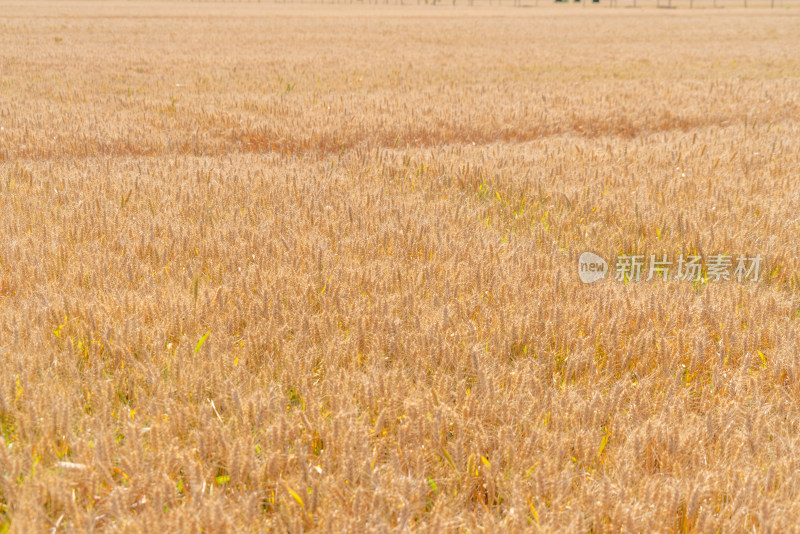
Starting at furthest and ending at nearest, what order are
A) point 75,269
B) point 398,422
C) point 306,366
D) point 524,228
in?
point 524,228, point 75,269, point 306,366, point 398,422

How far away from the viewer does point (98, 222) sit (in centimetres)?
422

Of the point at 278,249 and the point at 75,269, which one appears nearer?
the point at 75,269

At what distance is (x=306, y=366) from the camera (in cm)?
246

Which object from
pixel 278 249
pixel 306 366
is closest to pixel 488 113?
pixel 278 249

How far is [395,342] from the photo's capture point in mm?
2633

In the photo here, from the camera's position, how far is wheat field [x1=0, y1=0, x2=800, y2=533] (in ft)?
5.91

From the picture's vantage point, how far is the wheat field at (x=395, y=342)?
5.91 feet

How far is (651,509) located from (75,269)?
3.09m

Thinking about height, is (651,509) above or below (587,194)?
below

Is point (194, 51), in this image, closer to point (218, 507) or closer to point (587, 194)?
point (587, 194)

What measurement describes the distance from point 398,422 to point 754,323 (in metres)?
1.86

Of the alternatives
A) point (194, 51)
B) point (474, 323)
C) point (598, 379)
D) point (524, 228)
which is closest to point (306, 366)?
point (474, 323)

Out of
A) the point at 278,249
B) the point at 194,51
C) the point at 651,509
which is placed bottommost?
the point at 651,509

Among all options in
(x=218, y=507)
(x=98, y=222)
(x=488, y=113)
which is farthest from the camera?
(x=488, y=113)
